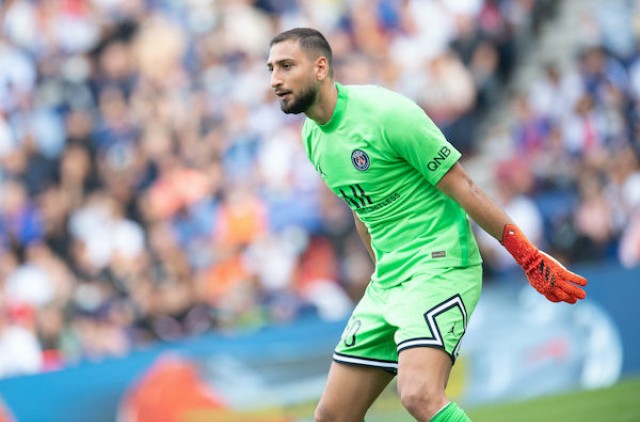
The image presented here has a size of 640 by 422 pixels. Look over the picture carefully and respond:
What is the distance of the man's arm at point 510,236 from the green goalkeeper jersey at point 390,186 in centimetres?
11

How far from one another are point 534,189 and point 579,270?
1.76 m

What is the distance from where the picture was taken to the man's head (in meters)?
5.75

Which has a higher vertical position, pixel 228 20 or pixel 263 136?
pixel 228 20

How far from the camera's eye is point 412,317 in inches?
220

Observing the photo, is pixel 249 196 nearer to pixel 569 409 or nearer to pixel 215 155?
pixel 215 155

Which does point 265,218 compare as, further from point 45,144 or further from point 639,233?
point 639,233

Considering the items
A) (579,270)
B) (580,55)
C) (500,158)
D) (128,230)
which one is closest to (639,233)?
(579,270)

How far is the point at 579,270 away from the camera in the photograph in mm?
10758

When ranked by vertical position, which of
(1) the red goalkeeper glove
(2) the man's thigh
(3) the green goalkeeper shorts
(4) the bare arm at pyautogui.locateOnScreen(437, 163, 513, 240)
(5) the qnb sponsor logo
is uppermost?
(5) the qnb sponsor logo

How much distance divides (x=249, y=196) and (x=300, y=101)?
6676 mm

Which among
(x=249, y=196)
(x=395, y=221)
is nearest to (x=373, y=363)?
(x=395, y=221)

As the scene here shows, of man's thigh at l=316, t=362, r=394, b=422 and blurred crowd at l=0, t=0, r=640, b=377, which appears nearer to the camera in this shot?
man's thigh at l=316, t=362, r=394, b=422

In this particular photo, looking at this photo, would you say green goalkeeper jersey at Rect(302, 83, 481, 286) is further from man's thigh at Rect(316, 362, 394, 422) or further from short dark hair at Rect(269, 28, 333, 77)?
man's thigh at Rect(316, 362, 394, 422)

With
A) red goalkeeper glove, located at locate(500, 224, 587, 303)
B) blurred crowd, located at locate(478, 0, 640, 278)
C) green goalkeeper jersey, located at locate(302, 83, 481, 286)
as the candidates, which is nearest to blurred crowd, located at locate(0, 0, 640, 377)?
blurred crowd, located at locate(478, 0, 640, 278)
